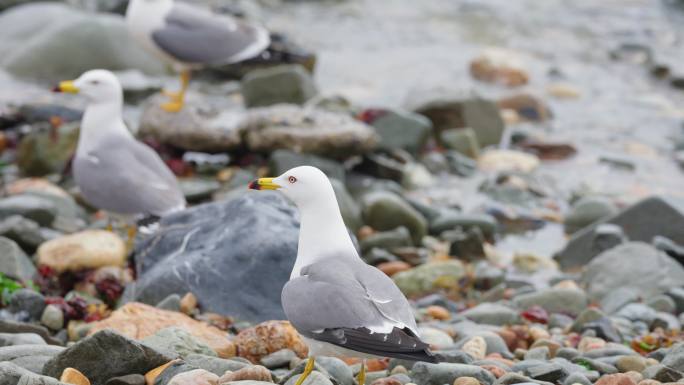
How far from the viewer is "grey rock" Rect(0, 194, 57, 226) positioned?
25.9ft

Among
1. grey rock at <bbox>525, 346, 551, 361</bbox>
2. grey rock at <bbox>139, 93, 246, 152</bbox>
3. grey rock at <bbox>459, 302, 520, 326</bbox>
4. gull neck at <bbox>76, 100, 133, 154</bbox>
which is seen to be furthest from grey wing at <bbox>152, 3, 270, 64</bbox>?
grey rock at <bbox>525, 346, 551, 361</bbox>

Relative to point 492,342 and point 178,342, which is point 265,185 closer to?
point 178,342

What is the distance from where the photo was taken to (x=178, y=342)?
16.8ft

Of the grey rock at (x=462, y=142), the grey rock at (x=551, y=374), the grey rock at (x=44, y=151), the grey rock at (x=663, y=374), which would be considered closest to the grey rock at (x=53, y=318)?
the grey rock at (x=551, y=374)

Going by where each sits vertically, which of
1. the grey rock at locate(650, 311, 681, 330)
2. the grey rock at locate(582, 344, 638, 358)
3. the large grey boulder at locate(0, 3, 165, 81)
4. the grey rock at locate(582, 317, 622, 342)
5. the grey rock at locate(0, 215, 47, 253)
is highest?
the grey rock at locate(582, 344, 638, 358)

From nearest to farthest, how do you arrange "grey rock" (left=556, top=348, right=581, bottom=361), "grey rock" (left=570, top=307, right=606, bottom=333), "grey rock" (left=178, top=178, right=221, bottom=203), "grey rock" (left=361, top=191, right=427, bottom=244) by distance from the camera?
"grey rock" (left=556, top=348, right=581, bottom=361), "grey rock" (left=570, top=307, right=606, bottom=333), "grey rock" (left=361, top=191, right=427, bottom=244), "grey rock" (left=178, top=178, right=221, bottom=203)

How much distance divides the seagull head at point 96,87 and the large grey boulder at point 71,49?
507 centimetres

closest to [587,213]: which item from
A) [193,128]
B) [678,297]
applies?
[678,297]

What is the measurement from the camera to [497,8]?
1886 cm

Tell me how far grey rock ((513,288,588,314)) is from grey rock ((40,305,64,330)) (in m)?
3.13

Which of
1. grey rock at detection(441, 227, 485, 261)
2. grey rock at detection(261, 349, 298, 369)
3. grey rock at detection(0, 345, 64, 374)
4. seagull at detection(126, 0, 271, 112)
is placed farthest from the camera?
seagull at detection(126, 0, 271, 112)

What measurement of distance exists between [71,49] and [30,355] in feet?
29.3

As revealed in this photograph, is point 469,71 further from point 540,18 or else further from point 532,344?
point 532,344

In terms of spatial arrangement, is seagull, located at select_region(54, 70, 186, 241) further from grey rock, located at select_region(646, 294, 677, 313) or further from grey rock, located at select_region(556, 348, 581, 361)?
grey rock, located at select_region(646, 294, 677, 313)
